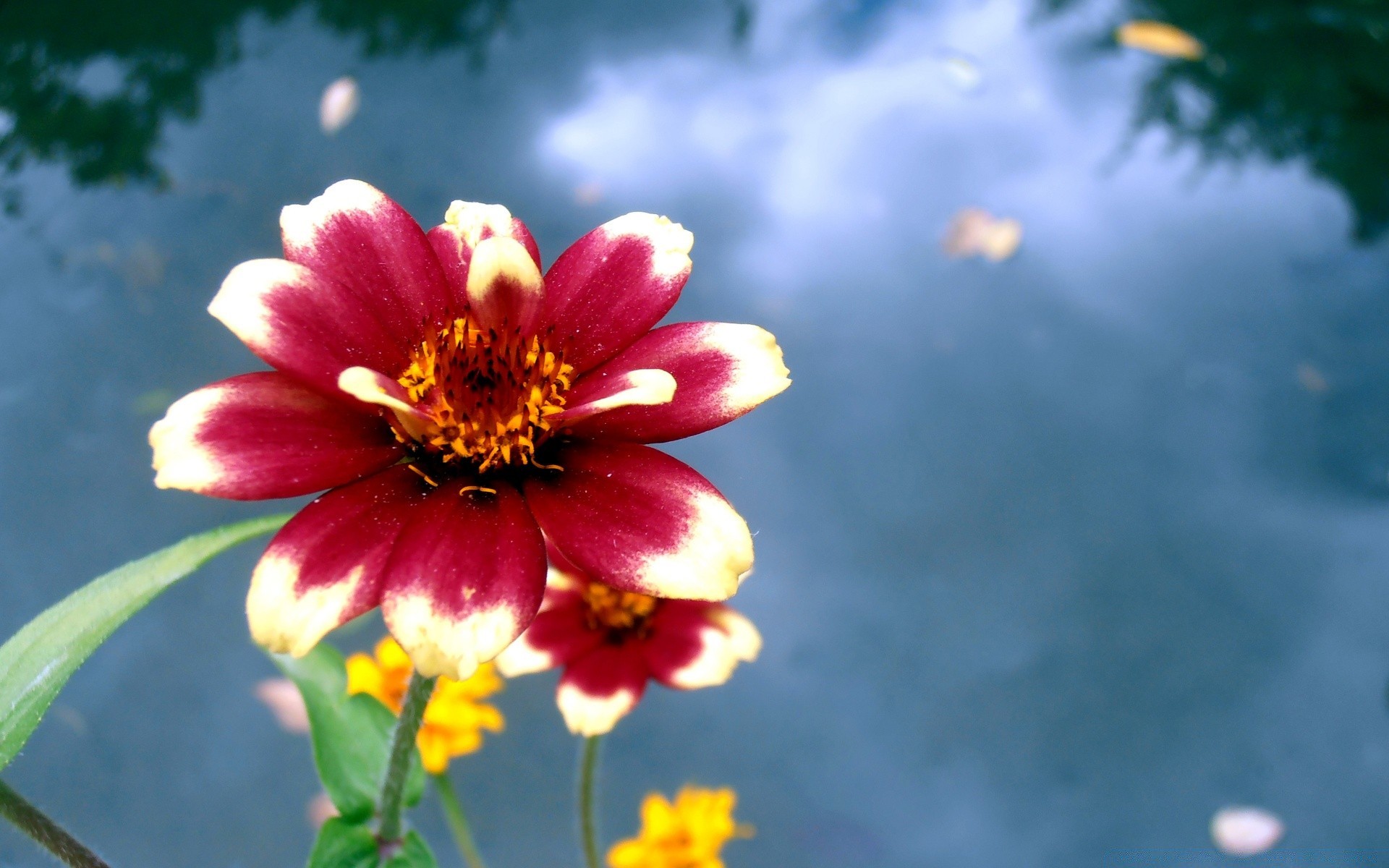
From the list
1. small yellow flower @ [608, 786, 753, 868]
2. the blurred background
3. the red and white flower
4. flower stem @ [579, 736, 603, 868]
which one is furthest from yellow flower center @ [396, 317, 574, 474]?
the blurred background

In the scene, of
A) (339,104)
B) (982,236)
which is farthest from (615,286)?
(339,104)

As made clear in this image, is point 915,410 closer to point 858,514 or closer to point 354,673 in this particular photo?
point 858,514

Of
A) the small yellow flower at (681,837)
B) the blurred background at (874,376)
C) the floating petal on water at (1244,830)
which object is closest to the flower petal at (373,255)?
the small yellow flower at (681,837)

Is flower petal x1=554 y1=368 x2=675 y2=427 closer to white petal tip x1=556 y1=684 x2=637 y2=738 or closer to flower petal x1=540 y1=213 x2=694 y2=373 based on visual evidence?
flower petal x1=540 y1=213 x2=694 y2=373

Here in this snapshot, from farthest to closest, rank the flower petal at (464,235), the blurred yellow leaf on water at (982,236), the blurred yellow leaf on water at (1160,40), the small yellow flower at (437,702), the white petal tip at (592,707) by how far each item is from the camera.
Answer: the blurred yellow leaf on water at (1160,40) < the blurred yellow leaf on water at (982,236) < the small yellow flower at (437,702) < the white petal tip at (592,707) < the flower petal at (464,235)

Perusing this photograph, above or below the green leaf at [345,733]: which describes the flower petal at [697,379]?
above

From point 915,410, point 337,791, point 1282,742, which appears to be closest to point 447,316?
point 337,791

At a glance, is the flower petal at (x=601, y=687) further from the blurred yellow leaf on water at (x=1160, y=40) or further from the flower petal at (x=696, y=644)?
the blurred yellow leaf on water at (x=1160, y=40)
